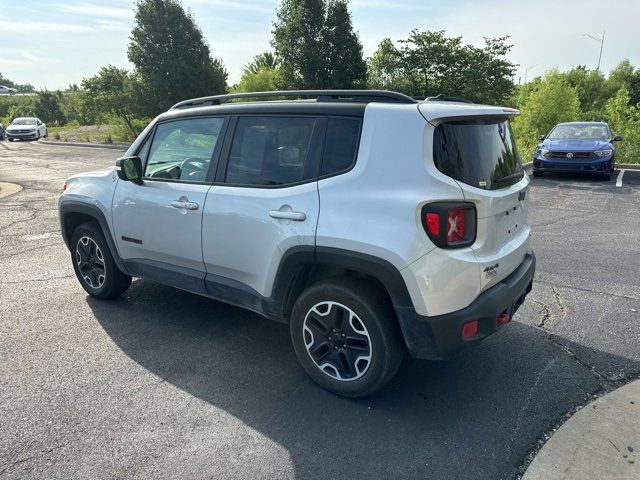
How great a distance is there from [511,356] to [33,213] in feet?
28.1

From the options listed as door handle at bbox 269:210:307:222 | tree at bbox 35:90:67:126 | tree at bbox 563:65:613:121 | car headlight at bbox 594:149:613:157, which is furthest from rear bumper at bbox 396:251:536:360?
tree at bbox 563:65:613:121

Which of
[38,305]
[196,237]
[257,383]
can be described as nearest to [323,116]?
[196,237]

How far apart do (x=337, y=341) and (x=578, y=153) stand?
36.5ft

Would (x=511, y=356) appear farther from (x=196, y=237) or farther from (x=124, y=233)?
(x=124, y=233)

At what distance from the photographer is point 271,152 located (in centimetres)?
317

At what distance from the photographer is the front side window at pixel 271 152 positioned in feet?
→ 9.82

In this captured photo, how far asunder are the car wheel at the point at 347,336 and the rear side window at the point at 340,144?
0.70 metres

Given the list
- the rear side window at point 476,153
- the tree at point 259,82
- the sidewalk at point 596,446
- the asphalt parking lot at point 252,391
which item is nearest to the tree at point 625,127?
the asphalt parking lot at point 252,391

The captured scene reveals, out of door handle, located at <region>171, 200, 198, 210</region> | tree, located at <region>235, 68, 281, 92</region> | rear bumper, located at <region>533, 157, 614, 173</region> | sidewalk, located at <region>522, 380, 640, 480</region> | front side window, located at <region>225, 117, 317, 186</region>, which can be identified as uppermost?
tree, located at <region>235, 68, 281, 92</region>

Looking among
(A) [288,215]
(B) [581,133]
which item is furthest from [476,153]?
(B) [581,133]

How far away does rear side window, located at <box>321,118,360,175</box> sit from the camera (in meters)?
2.79

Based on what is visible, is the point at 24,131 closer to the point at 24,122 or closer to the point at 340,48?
the point at 24,122

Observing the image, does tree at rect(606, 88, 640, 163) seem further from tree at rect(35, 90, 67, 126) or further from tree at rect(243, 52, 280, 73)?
tree at rect(35, 90, 67, 126)

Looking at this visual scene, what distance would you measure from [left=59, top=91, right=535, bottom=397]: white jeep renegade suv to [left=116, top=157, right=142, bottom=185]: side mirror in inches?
0.5
